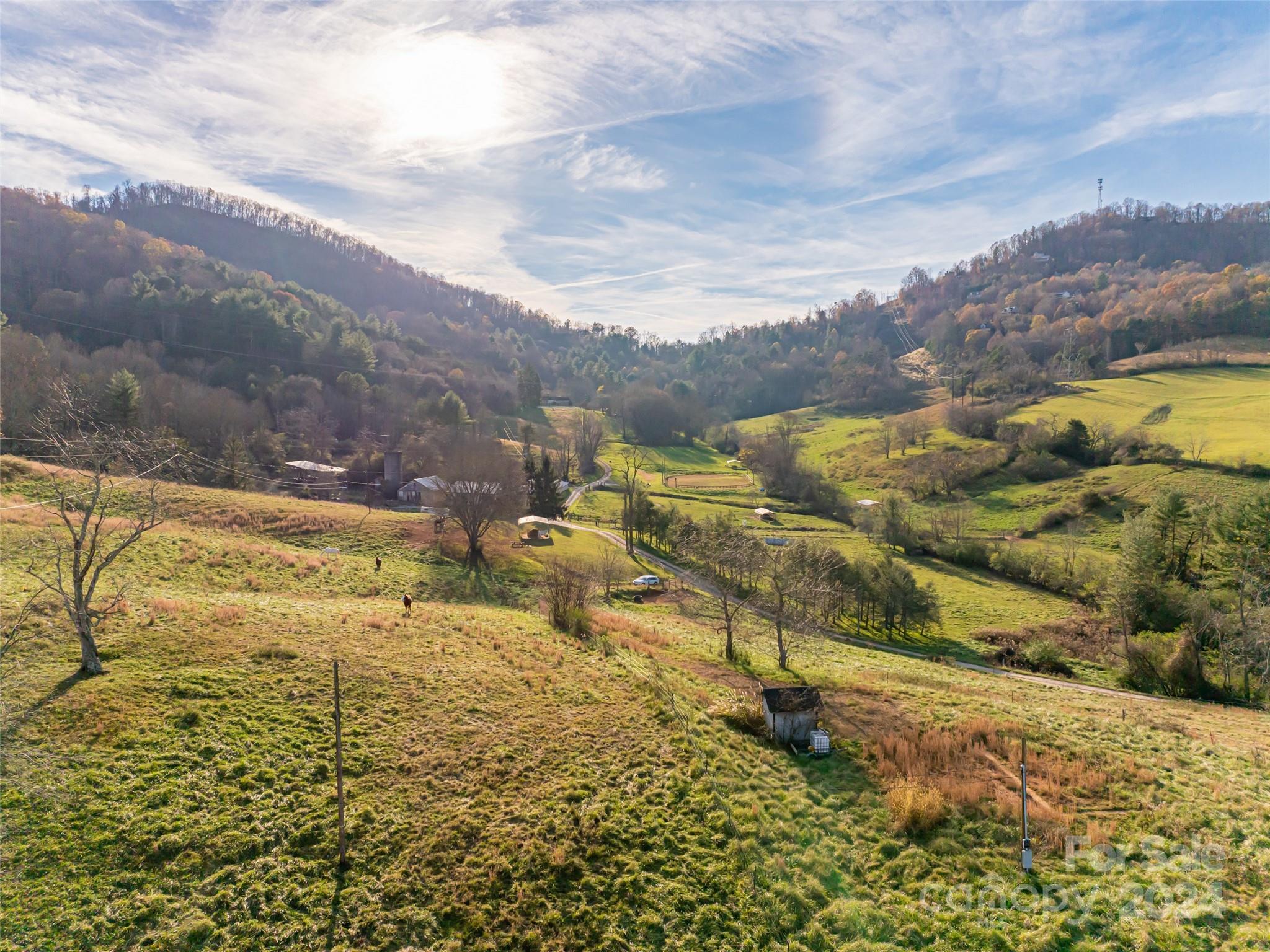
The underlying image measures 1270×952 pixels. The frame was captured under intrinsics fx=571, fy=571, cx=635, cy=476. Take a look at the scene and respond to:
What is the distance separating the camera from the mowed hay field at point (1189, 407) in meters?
71.0

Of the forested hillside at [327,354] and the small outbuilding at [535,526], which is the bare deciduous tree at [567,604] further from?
the forested hillside at [327,354]

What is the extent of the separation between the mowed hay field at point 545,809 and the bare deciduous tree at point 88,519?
143cm

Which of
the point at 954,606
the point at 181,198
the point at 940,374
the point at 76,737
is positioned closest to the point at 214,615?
the point at 76,737

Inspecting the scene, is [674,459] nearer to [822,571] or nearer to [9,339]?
[822,571]

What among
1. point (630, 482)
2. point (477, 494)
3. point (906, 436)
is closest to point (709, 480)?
point (630, 482)

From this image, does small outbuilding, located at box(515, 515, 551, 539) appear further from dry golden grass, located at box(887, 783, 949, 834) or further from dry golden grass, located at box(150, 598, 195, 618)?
dry golden grass, located at box(887, 783, 949, 834)

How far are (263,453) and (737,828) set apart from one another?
3068 inches

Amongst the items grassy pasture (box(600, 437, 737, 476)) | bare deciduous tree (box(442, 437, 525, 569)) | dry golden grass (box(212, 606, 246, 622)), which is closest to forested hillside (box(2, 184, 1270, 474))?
grassy pasture (box(600, 437, 737, 476))

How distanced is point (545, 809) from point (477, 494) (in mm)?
32970

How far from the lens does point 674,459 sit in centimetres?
11681

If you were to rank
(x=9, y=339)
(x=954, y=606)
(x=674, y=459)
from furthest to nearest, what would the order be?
(x=674, y=459) → (x=9, y=339) → (x=954, y=606)

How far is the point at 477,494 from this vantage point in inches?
1711

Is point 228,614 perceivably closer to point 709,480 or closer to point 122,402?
point 122,402

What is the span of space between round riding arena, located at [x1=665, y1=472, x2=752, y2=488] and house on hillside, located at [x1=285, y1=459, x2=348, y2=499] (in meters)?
47.9
